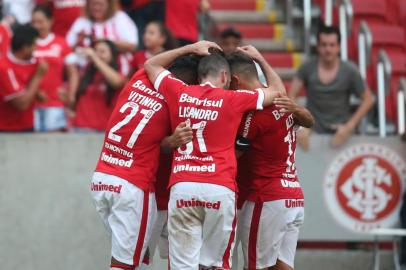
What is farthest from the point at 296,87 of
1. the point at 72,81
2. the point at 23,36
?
the point at 23,36

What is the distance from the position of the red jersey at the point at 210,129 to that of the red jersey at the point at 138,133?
1.32 feet

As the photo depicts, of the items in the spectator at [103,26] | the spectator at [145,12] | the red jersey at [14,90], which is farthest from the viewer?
the spectator at [145,12]

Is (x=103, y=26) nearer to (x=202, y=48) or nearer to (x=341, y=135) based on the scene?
(x=341, y=135)

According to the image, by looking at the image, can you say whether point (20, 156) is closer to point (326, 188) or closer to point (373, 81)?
point (326, 188)

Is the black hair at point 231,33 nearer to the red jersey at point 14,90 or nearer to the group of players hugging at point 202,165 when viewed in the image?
the red jersey at point 14,90

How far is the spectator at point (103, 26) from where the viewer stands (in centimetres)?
1419

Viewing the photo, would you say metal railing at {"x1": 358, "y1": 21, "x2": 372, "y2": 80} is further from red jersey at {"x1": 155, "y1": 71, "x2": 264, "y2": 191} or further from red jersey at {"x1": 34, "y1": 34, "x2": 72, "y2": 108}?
red jersey at {"x1": 155, "y1": 71, "x2": 264, "y2": 191}

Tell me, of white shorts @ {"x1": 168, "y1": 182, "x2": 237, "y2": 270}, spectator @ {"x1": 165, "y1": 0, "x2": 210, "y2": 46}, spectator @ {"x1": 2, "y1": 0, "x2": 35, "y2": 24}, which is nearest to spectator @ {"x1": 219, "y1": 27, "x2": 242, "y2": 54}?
spectator @ {"x1": 165, "y1": 0, "x2": 210, "y2": 46}

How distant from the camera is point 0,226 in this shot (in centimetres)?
1287

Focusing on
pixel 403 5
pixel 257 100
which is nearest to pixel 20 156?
pixel 257 100

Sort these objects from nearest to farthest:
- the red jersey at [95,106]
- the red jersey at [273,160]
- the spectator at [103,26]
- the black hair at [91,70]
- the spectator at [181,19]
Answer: the red jersey at [273,160]
the red jersey at [95,106]
the black hair at [91,70]
the spectator at [103,26]
the spectator at [181,19]

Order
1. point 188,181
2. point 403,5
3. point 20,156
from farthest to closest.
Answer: point 403,5 → point 20,156 → point 188,181

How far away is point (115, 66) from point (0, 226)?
6.71 feet

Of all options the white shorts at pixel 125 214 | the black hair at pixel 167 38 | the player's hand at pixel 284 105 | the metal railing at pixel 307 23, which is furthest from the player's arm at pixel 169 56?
the metal railing at pixel 307 23
